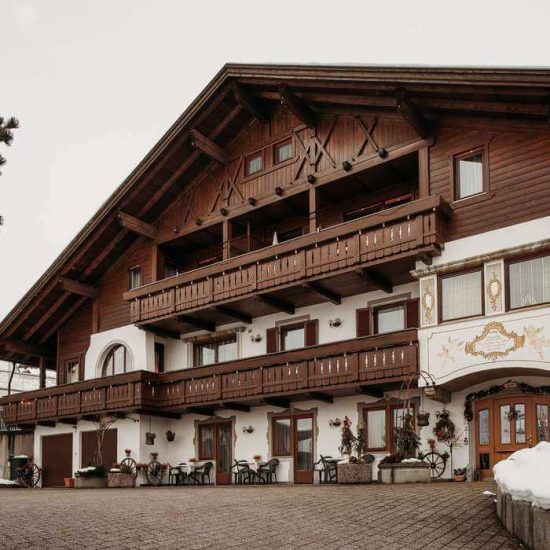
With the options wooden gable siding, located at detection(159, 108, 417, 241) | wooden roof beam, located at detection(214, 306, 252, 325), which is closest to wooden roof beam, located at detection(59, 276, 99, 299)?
wooden gable siding, located at detection(159, 108, 417, 241)

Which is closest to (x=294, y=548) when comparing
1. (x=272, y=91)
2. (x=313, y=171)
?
(x=313, y=171)

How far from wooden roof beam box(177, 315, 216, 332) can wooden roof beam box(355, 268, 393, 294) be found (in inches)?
274

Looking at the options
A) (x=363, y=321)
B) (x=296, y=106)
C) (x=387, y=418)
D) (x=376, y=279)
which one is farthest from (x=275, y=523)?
(x=296, y=106)

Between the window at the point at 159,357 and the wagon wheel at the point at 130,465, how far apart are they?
10.3ft

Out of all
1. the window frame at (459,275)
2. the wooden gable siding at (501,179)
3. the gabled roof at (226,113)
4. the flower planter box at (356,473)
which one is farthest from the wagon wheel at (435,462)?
the gabled roof at (226,113)

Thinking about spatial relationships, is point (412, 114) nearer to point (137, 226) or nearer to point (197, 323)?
point (197, 323)

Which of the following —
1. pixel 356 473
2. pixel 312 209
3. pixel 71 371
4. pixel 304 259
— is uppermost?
pixel 312 209

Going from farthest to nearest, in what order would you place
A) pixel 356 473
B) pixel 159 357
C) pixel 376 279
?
pixel 159 357 < pixel 376 279 < pixel 356 473

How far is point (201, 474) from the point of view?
25.8m

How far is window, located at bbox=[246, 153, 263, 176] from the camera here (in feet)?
83.3

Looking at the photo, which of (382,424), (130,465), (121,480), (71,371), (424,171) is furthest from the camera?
(71,371)

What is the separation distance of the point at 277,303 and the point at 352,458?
6.46 m

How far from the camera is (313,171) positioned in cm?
2353

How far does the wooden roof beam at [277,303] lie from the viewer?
77.5 ft
